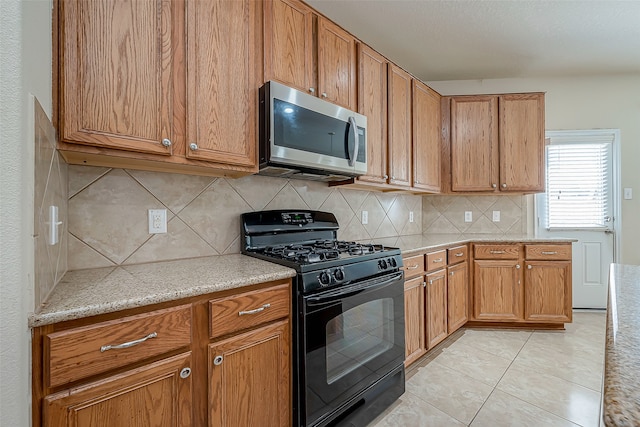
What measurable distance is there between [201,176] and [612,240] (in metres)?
4.27

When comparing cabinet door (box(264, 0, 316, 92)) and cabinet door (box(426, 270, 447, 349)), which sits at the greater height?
cabinet door (box(264, 0, 316, 92))

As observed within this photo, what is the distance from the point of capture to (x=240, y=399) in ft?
3.86

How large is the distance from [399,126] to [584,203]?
2.57 meters

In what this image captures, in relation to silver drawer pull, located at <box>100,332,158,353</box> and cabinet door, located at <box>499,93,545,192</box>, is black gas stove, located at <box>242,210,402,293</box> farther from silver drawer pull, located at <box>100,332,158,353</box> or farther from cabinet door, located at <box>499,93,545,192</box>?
cabinet door, located at <box>499,93,545,192</box>

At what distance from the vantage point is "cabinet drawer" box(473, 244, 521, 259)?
9.49ft

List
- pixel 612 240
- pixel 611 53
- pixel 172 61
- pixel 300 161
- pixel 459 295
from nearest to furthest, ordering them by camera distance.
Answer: pixel 172 61 → pixel 300 161 → pixel 459 295 → pixel 611 53 → pixel 612 240

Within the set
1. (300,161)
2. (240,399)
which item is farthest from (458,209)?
(240,399)

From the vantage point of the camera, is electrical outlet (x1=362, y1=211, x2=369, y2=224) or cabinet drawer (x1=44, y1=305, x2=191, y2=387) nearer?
cabinet drawer (x1=44, y1=305, x2=191, y2=387)

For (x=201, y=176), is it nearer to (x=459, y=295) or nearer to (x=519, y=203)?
(x=459, y=295)

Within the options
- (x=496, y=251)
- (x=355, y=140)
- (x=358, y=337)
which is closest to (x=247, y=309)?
(x=358, y=337)

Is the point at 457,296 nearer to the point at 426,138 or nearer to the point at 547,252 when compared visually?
the point at 547,252

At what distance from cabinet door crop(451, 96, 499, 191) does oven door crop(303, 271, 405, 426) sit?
Answer: 1762mm

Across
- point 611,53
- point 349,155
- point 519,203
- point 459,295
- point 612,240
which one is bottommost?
point 459,295

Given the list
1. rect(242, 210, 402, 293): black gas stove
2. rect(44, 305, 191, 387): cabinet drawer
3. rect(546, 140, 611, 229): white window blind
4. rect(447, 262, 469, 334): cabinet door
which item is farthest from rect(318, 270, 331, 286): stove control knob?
rect(546, 140, 611, 229): white window blind
